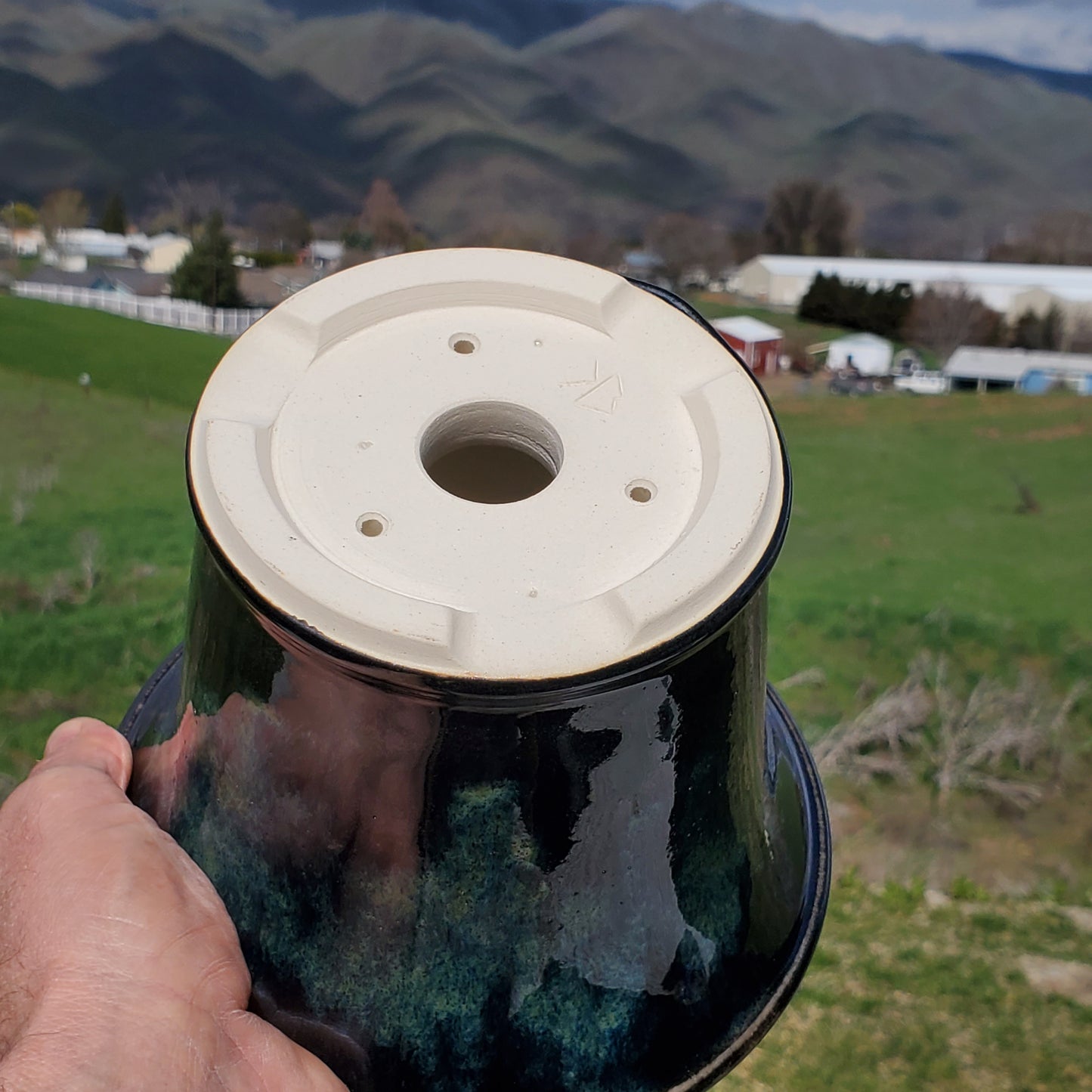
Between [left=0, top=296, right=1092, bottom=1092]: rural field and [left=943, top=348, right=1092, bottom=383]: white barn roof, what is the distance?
808 cm

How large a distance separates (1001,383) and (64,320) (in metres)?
20.2

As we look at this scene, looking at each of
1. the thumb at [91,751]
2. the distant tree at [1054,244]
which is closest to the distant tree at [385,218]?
the distant tree at [1054,244]

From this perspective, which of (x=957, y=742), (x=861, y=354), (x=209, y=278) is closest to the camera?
(x=957, y=742)

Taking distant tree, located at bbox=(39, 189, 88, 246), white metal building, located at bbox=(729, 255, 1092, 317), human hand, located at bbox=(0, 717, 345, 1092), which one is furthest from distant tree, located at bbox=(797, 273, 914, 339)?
human hand, located at bbox=(0, 717, 345, 1092)

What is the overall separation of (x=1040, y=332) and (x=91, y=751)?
28182 millimetres

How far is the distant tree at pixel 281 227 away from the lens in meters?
26.0

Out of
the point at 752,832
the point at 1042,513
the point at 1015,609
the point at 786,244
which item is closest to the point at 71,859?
the point at 752,832

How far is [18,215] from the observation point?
26.7 metres

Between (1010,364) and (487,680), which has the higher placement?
(487,680)

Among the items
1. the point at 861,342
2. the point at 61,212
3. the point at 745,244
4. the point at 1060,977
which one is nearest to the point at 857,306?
the point at 861,342

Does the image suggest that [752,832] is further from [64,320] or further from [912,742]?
[64,320]

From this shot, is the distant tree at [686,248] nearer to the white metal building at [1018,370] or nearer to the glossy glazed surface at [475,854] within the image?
the white metal building at [1018,370]

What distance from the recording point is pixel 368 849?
107 cm

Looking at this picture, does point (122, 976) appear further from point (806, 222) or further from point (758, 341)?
point (806, 222)
